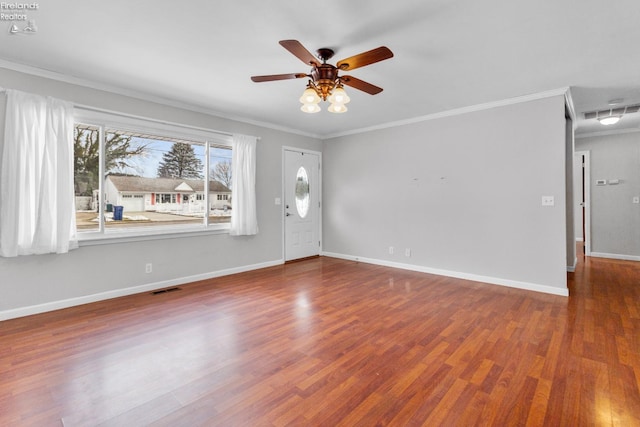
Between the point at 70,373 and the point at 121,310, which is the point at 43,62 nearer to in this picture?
the point at 121,310

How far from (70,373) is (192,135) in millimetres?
Result: 3358

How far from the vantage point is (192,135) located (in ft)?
14.8

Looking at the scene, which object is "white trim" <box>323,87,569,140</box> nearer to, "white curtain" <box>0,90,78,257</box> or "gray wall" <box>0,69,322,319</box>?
"gray wall" <box>0,69,322,319</box>

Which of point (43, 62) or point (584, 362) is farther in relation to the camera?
point (43, 62)

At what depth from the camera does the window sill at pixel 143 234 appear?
3568 millimetres

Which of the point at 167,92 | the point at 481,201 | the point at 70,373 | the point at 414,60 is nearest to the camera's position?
the point at 70,373

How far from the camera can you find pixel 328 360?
2.29 meters

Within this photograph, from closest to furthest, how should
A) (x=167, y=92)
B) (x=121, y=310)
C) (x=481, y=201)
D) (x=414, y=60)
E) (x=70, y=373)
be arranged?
(x=70, y=373), (x=414, y=60), (x=121, y=310), (x=167, y=92), (x=481, y=201)

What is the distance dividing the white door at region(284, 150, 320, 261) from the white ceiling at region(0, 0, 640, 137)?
207 centimetres

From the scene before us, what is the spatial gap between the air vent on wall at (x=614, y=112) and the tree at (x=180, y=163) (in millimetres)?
6374

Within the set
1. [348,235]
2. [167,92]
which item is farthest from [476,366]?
[167,92]

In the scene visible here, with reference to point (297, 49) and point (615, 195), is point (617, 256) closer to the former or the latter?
point (615, 195)

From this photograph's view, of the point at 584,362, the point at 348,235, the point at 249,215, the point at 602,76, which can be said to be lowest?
the point at 584,362

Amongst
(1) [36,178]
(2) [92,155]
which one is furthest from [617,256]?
(1) [36,178]
